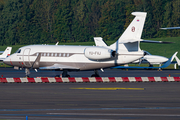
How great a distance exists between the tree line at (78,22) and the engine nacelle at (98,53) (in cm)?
9999

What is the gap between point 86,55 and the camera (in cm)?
3244

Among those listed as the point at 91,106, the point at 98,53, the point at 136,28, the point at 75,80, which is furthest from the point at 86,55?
the point at 91,106

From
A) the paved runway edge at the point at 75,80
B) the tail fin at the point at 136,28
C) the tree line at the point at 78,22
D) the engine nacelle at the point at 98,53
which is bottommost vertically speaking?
the tree line at the point at 78,22

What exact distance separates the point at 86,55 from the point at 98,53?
121 centimetres

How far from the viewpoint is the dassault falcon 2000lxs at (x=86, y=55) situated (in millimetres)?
31906

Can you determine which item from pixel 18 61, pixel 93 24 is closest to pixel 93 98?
pixel 18 61

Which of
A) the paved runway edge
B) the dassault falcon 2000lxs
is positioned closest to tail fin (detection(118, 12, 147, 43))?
the dassault falcon 2000lxs

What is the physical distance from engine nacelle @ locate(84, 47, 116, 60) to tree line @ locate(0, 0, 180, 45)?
3936 inches

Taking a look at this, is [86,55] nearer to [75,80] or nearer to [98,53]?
[98,53]

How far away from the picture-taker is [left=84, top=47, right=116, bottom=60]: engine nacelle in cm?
3157

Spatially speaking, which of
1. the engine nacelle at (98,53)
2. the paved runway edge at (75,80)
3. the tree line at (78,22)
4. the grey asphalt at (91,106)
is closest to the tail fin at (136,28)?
the engine nacelle at (98,53)

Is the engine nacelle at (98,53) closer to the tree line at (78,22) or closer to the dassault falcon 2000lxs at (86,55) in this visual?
the dassault falcon 2000lxs at (86,55)

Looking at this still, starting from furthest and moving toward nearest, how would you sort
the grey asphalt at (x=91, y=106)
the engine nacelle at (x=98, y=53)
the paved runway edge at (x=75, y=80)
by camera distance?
the engine nacelle at (x=98, y=53)
the paved runway edge at (x=75, y=80)
the grey asphalt at (x=91, y=106)

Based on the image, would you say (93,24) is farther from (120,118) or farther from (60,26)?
(120,118)
